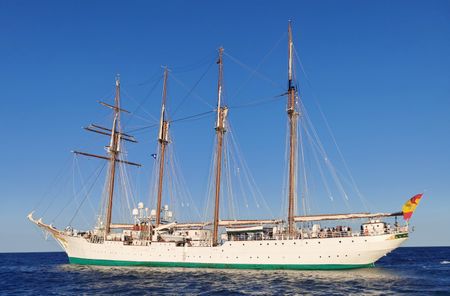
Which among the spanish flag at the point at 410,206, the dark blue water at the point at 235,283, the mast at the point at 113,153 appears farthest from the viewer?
the mast at the point at 113,153

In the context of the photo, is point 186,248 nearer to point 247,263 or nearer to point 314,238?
point 247,263

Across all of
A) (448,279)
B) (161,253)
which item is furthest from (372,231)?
(161,253)

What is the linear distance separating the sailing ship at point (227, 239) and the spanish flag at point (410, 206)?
113 cm

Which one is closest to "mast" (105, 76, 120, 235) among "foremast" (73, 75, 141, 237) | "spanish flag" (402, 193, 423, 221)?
"foremast" (73, 75, 141, 237)

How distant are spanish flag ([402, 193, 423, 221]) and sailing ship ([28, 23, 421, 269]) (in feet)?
3.70

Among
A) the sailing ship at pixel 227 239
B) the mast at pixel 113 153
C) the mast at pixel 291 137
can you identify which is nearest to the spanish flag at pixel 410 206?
the sailing ship at pixel 227 239

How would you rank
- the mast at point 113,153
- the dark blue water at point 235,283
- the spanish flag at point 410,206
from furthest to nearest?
1. the mast at point 113,153
2. the spanish flag at point 410,206
3. the dark blue water at point 235,283

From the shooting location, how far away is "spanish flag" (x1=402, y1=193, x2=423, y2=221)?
49.9 metres

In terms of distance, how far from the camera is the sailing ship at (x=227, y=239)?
5091cm

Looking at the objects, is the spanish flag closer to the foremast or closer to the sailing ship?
the sailing ship

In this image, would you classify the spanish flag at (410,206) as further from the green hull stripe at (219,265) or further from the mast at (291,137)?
the mast at (291,137)

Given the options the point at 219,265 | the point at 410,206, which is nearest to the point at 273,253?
the point at 219,265

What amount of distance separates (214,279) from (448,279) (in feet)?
82.5

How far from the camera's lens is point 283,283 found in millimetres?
40531
